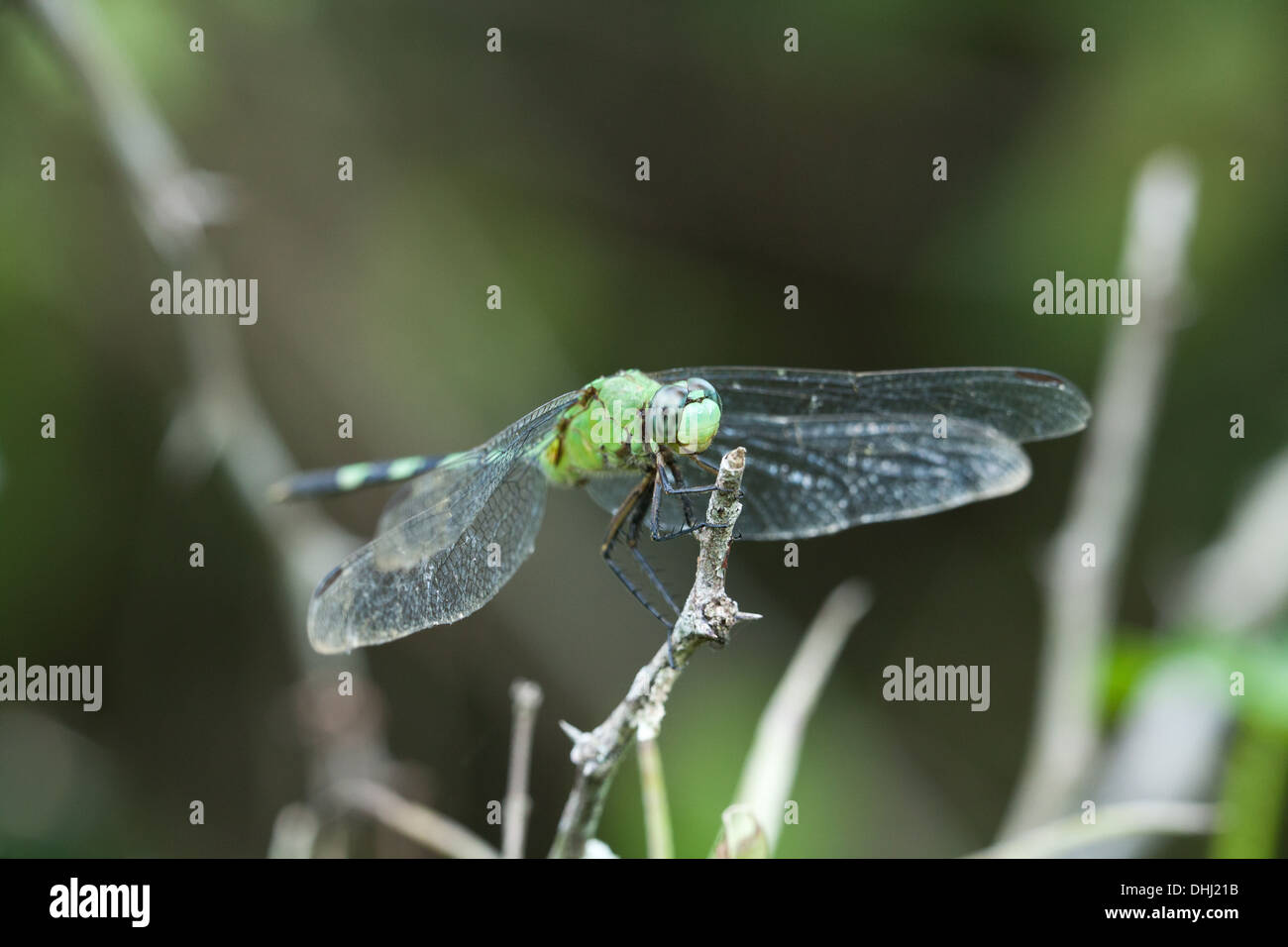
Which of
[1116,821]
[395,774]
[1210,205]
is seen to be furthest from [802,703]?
[1210,205]

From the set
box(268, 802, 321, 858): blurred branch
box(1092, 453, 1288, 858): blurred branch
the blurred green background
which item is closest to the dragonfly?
box(268, 802, 321, 858): blurred branch

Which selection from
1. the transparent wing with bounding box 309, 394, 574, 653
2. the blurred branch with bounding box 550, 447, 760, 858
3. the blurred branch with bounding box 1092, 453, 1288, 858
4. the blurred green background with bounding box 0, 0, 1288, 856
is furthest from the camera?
the blurred green background with bounding box 0, 0, 1288, 856

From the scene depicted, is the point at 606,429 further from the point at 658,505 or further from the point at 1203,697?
the point at 1203,697

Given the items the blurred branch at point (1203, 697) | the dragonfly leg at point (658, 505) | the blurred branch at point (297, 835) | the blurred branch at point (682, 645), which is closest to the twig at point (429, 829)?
the blurred branch at point (297, 835)

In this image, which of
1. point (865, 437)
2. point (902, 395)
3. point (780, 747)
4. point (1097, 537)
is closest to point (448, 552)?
point (780, 747)

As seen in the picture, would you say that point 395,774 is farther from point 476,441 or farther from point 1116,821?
point 1116,821

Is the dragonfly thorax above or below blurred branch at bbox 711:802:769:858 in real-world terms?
above

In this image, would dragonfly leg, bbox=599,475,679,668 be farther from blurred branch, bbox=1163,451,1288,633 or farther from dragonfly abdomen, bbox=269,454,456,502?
blurred branch, bbox=1163,451,1288,633
